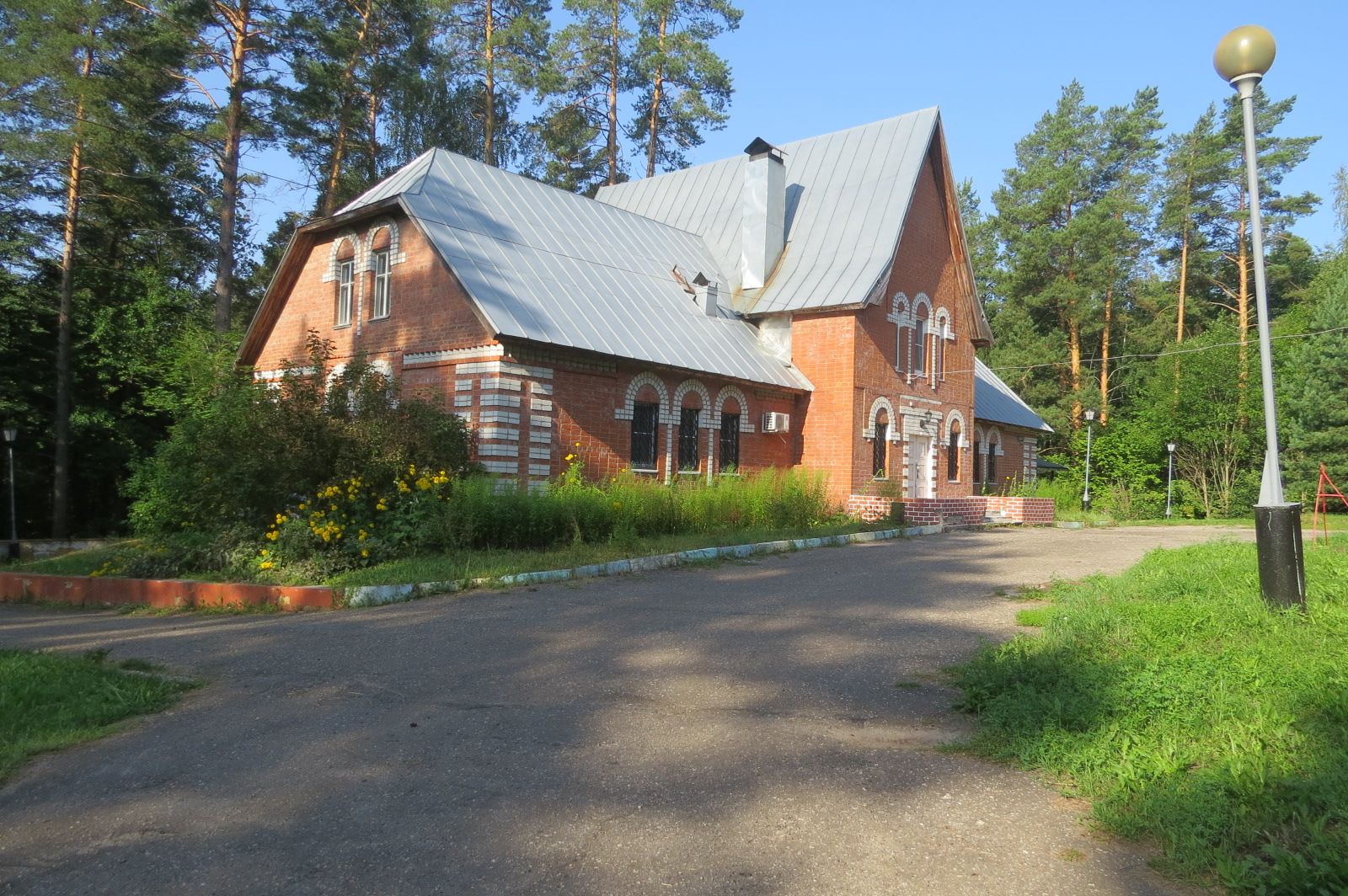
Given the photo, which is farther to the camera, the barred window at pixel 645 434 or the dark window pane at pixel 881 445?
the dark window pane at pixel 881 445

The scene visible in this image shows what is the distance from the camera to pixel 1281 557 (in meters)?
7.11

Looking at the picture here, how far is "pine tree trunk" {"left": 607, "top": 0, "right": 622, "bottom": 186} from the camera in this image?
37.1 m

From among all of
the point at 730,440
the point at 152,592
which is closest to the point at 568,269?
the point at 730,440

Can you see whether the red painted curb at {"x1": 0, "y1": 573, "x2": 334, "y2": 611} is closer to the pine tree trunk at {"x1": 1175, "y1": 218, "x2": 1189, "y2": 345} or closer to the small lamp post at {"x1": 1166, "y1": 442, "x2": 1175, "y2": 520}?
the small lamp post at {"x1": 1166, "y1": 442, "x2": 1175, "y2": 520}

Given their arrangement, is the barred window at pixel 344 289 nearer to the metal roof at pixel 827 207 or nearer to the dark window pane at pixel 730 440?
the dark window pane at pixel 730 440

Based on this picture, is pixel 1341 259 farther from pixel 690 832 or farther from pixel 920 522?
pixel 690 832

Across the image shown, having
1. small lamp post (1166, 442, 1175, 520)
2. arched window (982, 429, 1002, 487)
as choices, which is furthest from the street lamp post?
small lamp post (1166, 442, 1175, 520)

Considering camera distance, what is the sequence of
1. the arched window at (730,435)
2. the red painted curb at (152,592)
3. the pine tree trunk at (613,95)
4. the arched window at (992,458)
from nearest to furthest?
the red painted curb at (152,592), the arched window at (730,435), the arched window at (992,458), the pine tree trunk at (613,95)

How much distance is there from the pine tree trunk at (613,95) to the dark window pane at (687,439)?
19.7 meters

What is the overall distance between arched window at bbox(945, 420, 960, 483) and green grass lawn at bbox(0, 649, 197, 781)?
23.7 meters

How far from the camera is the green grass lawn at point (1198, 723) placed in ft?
11.8

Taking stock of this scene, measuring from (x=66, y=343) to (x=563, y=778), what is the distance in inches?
1111

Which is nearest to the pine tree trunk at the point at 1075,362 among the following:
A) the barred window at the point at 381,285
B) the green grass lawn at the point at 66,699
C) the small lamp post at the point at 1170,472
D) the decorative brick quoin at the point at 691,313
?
the small lamp post at the point at 1170,472

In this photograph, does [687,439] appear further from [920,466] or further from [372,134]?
[372,134]
